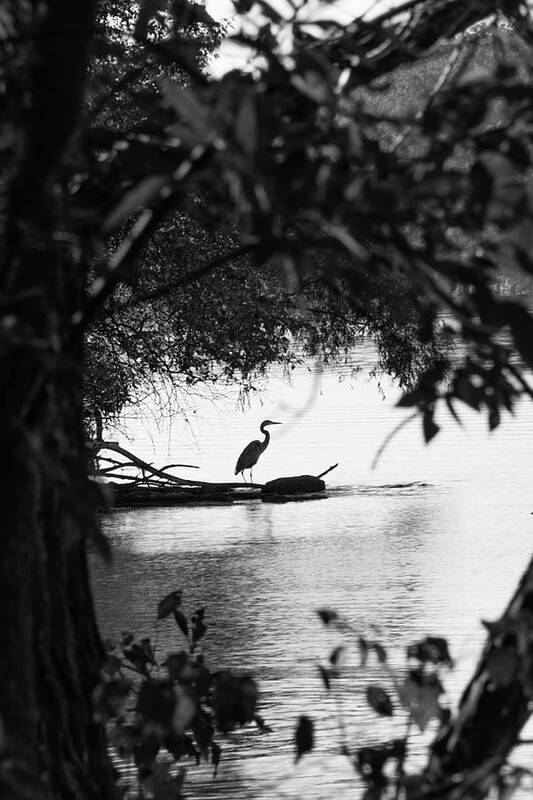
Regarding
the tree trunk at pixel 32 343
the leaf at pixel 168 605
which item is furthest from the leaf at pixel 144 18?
the leaf at pixel 168 605

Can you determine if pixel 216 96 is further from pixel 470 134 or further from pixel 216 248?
pixel 216 248

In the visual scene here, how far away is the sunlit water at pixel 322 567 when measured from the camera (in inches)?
248

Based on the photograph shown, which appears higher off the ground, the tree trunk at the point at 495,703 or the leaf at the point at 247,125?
the leaf at the point at 247,125

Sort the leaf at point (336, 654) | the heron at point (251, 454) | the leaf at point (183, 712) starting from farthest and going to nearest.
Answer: the heron at point (251, 454) → the leaf at point (336, 654) → the leaf at point (183, 712)

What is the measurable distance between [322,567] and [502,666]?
9990 mm

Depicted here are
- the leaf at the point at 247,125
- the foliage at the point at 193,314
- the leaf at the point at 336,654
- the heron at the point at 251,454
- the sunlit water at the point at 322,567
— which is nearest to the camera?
the leaf at the point at 247,125

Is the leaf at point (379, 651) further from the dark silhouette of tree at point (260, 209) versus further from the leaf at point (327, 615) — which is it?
the dark silhouette of tree at point (260, 209)

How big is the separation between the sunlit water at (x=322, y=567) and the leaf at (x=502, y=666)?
1.31 metres

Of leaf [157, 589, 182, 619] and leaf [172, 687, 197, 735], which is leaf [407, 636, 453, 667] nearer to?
leaf [172, 687, 197, 735]

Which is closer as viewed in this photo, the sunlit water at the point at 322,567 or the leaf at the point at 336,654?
the leaf at the point at 336,654

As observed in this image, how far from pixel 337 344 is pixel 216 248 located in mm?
2051

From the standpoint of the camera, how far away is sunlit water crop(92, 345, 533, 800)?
6.30m

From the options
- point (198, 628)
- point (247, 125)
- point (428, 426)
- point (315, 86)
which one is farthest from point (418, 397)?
point (198, 628)

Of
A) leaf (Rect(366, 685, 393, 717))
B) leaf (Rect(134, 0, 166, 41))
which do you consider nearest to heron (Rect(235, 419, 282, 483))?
leaf (Rect(134, 0, 166, 41))
